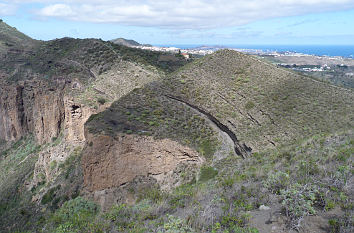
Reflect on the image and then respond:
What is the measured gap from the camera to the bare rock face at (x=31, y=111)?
32.8 metres

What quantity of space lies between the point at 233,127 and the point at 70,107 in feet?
53.6

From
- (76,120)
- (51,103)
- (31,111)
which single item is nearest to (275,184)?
(76,120)

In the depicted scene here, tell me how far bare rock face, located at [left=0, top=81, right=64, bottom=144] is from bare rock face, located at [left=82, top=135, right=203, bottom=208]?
18635 mm

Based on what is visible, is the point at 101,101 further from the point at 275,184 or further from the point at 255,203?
the point at 255,203

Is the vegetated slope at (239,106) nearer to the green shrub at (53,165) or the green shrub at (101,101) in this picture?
the green shrub at (101,101)

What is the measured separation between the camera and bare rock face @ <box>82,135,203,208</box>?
16.3 m

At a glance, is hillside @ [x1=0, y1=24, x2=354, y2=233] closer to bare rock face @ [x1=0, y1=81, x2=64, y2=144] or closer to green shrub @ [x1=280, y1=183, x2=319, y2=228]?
green shrub @ [x1=280, y1=183, x2=319, y2=228]

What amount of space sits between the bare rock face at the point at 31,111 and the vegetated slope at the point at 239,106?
15411 mm

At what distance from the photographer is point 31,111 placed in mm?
38906

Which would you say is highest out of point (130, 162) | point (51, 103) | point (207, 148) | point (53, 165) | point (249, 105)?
point (249, 105)

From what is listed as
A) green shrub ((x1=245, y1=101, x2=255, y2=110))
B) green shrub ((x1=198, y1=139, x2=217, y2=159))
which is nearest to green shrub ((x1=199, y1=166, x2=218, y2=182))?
green shrub ((x1=198, y1=139, x2=217, y2=159))

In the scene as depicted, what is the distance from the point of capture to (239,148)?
18.6 metres

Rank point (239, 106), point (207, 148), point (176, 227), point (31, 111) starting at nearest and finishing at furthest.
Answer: point (176, 227) < point (207, 148) < point (239, 106) < point (31, 111)

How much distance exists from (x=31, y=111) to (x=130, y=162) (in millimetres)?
28881
